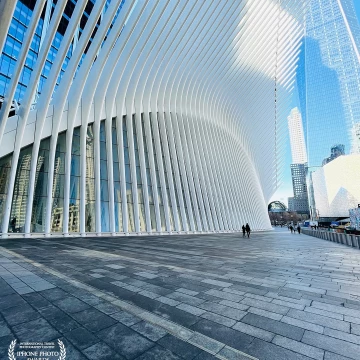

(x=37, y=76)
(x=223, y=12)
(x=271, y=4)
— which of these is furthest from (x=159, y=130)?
(x=271, y=4)

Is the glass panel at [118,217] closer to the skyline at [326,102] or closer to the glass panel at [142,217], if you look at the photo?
the glass panel at [142,217]

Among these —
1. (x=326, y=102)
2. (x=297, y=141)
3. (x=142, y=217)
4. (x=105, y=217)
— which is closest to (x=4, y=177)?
(x=105, y=217)

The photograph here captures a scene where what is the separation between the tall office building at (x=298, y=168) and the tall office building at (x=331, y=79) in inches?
1100

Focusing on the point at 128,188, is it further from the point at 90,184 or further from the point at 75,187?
the point at 75,187

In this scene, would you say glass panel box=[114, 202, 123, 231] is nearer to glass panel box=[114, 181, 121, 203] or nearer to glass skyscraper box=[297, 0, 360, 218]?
glass panel box=[114, 181, 121, 203]

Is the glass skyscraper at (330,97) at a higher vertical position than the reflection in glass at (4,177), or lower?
higher

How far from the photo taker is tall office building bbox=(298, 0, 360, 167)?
10362 centimetres

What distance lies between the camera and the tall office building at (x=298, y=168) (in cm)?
14938

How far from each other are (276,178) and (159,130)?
43.1m

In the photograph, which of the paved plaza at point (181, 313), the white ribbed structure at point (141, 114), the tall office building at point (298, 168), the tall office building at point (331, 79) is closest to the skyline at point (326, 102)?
the tall office building at point (331, 79)

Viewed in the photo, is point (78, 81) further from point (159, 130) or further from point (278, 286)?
point (278, 286)

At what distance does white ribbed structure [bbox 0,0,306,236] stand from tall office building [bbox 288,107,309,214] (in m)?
130

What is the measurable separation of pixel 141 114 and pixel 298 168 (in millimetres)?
178592

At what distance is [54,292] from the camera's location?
386 cm
